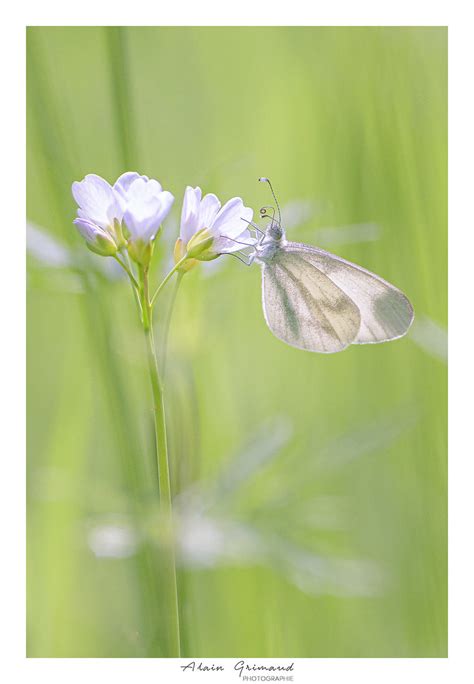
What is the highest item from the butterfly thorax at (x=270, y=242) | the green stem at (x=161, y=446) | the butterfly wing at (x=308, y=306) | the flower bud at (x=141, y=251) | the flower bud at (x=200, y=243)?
the butterfly thorax at (x=270, y=242)

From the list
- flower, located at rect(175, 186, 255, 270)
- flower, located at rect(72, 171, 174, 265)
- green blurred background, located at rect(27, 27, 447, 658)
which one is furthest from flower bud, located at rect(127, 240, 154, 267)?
green blurred background, located at rect(27, 27, 447, 658)

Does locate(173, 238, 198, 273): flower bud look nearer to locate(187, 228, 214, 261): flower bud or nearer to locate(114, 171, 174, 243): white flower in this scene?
locate(187, 228, 214, 261): flower bud

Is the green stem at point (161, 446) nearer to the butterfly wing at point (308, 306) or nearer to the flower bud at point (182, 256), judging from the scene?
the flower bud at point (182, 256)

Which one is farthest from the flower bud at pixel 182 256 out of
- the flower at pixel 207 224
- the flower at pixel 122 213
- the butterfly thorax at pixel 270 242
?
the butterfly thorax at pixel 270 242

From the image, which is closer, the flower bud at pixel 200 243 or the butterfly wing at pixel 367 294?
the flower bud at pixel 200 243

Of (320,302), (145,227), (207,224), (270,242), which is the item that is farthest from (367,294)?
(145,227)

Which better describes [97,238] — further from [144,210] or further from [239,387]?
[239,387]
